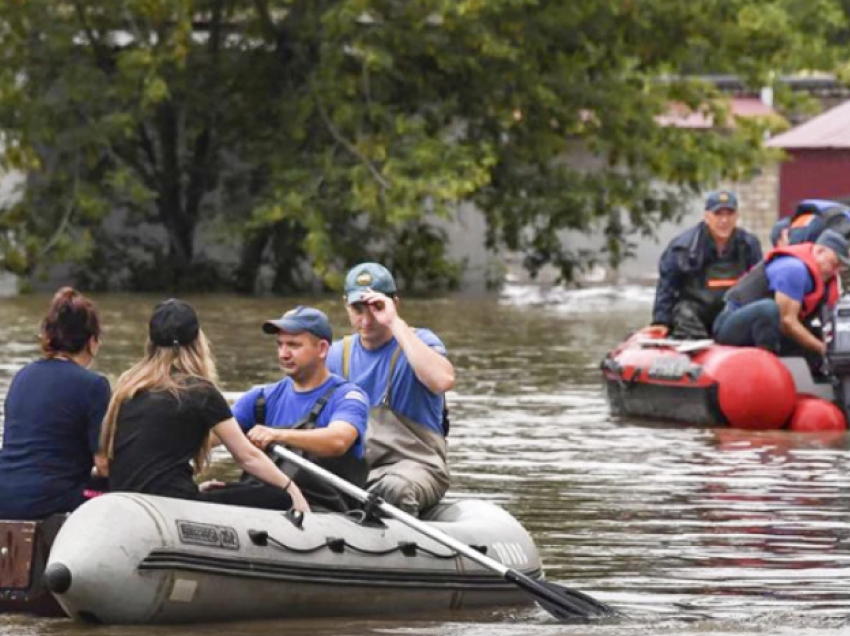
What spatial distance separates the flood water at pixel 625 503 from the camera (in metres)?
10.1

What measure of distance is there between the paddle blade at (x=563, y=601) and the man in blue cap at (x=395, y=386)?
2.38 ft

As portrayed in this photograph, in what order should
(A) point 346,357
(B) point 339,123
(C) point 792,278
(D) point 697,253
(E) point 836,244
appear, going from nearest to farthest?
(A) point 346,357, (E) point 836,244, (C) point 792,278, (D) point 697,253, (B) point 339,123

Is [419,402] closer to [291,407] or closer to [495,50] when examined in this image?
[291,407]

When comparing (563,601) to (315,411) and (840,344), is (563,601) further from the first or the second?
(840,344)

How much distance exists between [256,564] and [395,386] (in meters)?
1.40

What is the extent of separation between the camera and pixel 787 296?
1766 centimetres

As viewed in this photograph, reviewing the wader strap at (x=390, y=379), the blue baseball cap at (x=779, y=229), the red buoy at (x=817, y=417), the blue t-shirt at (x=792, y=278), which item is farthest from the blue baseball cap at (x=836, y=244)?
the wader strap at (x=390, y=379)

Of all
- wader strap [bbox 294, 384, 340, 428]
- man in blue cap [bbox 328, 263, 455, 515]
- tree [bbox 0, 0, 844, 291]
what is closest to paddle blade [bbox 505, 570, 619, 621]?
man in blue cap [bbox 328, 263, 455, 515]

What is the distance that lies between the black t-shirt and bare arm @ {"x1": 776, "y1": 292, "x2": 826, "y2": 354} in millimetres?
8488

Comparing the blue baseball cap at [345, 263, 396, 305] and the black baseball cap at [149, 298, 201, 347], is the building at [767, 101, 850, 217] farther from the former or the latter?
the black baseball cap at [149, 298, 201, 347]

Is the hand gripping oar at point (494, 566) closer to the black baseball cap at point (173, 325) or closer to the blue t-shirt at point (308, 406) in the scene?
the blue t-shirt at point (308, 406)

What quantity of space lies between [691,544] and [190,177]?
28.1 meters

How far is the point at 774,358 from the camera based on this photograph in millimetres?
17969

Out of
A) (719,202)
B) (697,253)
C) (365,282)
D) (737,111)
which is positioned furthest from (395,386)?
(737,111)
